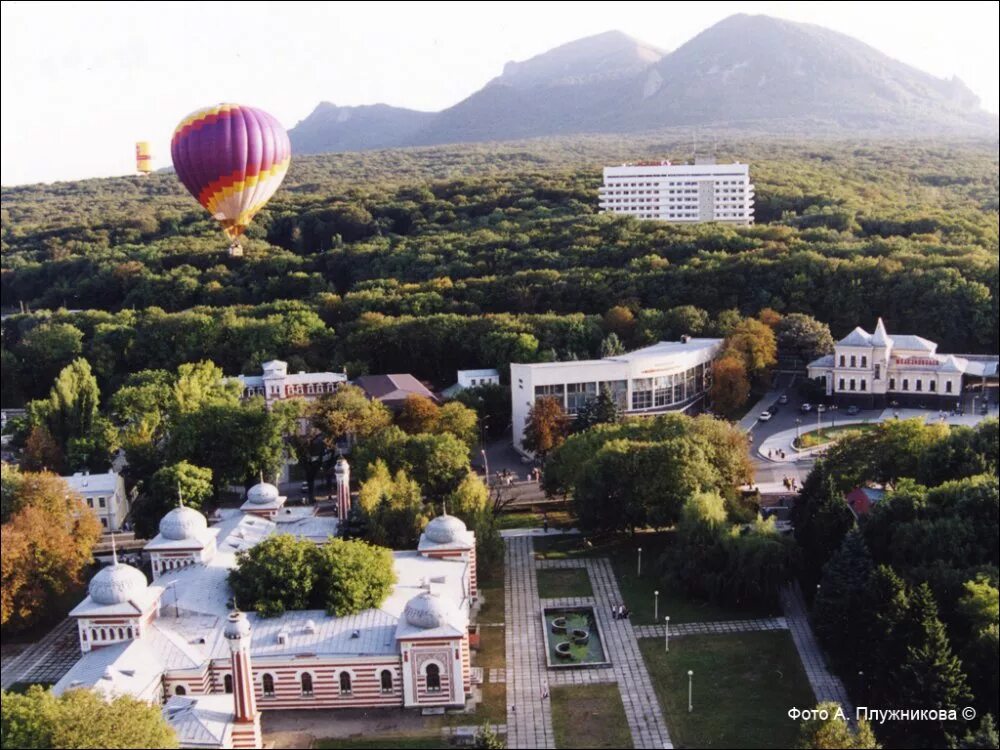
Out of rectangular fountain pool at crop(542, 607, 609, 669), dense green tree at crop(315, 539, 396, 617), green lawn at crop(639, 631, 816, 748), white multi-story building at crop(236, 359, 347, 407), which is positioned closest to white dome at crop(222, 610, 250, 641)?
dense green tree at crop(315, 539, 396, 617)

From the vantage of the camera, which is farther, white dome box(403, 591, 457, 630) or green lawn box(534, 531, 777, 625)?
green lawn box(534, 531, 777, 625)

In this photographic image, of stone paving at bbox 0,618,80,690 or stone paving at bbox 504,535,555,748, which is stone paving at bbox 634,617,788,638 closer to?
stone paving at bbox 504,535,555,748

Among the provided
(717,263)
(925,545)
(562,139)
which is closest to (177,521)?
(925,545)

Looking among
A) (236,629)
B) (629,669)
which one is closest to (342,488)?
(629,669)

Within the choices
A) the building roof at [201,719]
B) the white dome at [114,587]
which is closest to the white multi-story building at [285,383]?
the white dome at [114,587]

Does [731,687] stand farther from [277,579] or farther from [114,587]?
[114,587]

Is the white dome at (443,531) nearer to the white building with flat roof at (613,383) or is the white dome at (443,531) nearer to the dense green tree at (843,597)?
the dense green tree at (843,597)
